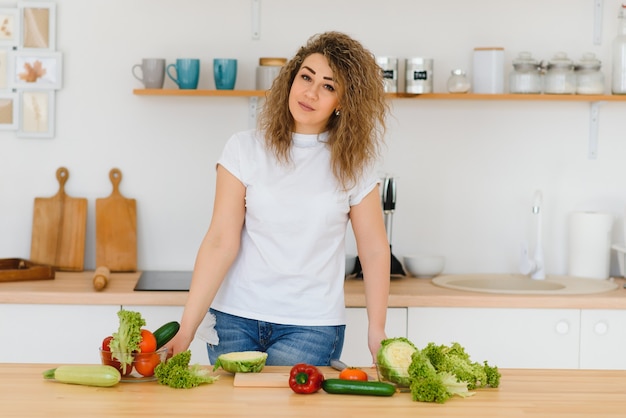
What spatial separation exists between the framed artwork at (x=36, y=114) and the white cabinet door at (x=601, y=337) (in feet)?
6.92

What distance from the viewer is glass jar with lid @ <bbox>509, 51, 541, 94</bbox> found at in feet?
11.7

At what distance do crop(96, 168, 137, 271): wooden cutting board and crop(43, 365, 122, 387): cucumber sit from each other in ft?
5.50

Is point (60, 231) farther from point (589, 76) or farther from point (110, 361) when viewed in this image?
point (589, 76)

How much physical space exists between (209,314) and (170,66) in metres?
1.31

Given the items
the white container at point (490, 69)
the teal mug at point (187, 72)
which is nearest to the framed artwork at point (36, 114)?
the teal mug at point (187, 72)

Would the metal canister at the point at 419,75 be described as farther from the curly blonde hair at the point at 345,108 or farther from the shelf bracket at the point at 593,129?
the curly blonde hair at the point at 345,108

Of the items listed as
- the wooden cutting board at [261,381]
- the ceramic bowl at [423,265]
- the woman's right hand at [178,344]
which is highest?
the ceramic bowl at [423,265]

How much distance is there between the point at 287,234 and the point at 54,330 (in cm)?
108

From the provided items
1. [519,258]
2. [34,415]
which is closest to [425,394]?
[34,415]

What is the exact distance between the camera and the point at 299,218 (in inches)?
99.9

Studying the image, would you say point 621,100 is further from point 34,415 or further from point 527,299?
point 34,415

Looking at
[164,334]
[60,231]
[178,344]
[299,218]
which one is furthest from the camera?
[60,231]

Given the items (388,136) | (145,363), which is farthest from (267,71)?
(145,363)

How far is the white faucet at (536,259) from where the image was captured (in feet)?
11.8
